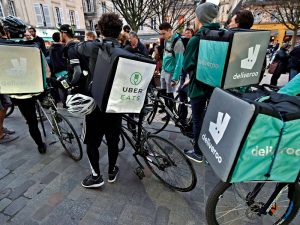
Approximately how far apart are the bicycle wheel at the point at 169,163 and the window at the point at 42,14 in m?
21.6

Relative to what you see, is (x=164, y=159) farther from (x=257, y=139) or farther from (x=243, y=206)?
(x=257, y=139)

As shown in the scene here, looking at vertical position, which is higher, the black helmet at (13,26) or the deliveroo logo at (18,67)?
the black helmet at (13,26)

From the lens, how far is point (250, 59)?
2.02 metres

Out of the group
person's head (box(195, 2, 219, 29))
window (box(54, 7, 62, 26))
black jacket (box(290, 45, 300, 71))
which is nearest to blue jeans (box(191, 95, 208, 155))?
person's head (box(195, 2, 219, 29))

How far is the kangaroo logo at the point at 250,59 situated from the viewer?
1.99 m

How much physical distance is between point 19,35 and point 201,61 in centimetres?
242

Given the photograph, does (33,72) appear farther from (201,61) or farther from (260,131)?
(260,131)

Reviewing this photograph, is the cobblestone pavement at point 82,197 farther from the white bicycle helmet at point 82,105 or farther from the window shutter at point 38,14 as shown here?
the window shutter at point 38,14

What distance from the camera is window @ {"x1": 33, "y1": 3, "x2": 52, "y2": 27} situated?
18281 mm

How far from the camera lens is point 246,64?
203 centimetres

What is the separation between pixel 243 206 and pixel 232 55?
149cm

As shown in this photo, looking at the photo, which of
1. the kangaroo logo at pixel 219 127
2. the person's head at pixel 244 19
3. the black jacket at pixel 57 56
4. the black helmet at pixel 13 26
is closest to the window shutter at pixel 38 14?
the black jacket at pixel 57 56

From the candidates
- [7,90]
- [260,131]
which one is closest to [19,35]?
[7,90]

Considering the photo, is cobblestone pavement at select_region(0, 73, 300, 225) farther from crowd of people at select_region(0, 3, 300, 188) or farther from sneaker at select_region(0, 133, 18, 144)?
sneaker at select_region(0, 133, 18, 144)
